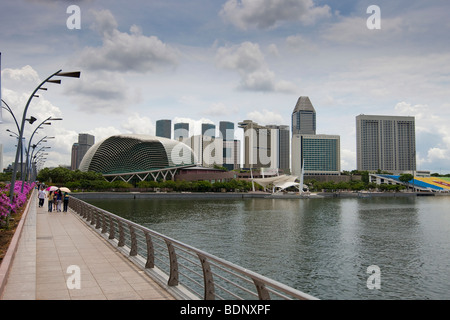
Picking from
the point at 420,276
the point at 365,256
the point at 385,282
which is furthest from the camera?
the point at 365,256

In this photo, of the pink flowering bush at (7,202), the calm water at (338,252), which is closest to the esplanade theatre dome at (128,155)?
the calm water at (338,252)

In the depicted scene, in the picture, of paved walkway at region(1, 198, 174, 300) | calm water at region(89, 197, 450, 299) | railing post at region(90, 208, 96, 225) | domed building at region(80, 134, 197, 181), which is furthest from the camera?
domed building at region(80, 134, 197, 181)

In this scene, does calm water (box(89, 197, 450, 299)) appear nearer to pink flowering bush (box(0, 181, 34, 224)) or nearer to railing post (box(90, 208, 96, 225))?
railing post (box(90, 208, 96, 225))

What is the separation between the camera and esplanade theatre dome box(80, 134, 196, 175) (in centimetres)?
13250

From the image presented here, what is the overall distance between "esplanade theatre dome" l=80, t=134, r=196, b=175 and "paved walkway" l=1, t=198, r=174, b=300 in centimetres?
12058

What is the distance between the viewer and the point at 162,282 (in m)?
8.58

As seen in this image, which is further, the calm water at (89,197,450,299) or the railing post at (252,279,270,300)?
the calm water at (89,197,450,299)

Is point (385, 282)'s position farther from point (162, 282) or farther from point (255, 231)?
point (255, 231)

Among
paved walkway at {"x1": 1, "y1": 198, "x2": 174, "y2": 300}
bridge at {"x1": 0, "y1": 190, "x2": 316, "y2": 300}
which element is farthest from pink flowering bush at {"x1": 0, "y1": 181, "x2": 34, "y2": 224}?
paved walkway at {"x1": 1, "y1": 198, "x2": 174, "y2": 300}

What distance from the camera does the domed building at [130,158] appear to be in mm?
132250

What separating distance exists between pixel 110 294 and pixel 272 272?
1121 cm
